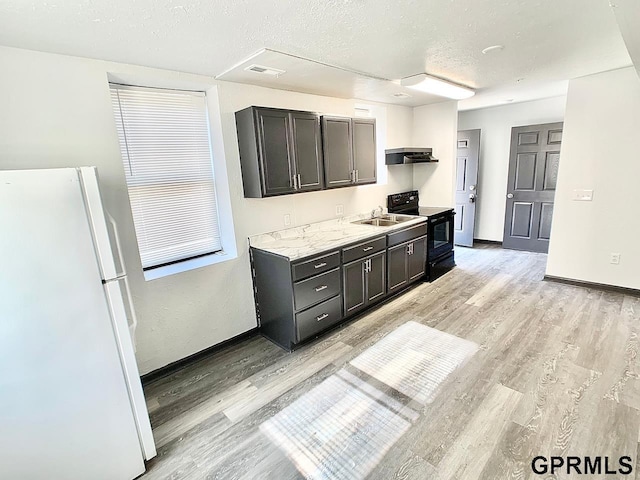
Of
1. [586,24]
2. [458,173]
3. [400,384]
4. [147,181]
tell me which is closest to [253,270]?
[147,181]

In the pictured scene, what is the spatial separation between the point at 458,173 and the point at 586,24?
3.85 metres

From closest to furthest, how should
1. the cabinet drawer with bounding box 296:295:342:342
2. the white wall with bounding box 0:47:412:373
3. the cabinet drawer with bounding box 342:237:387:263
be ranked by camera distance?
the white wall with bounding box 0:47:412:373, the cabinet drawer with bounding box 296:295:342:342, the cabinet drawer with bounding box 342:237:387:263

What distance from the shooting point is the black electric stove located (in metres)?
4.30

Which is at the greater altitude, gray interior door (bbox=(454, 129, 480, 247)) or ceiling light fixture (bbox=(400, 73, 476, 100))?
ceiling light fixture (bbox=(400, 73, 476, 100))

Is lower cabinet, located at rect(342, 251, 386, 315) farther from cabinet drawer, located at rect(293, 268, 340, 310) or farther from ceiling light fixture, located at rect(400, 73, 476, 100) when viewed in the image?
ceiling light fixture, located at rect(400, 73, 476, 100)

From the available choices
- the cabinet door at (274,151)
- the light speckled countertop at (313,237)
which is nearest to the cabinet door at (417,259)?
the light speckled countertop at (313,237)

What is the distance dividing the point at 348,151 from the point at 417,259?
1.69 meters

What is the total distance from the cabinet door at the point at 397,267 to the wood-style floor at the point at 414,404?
1.68ft

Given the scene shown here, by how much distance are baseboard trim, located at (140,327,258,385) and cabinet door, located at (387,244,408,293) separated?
5.36ft

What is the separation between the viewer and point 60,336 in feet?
4.66

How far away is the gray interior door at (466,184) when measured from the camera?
556cm

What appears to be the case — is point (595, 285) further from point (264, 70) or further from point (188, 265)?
point (188, 265)

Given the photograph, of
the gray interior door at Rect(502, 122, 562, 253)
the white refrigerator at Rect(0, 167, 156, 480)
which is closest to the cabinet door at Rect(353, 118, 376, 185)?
the white refrigerator at Rect(0, 167, 156, 480)

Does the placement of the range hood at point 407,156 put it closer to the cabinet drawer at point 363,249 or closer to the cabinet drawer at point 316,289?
the cabinet drawer at point 363,249
